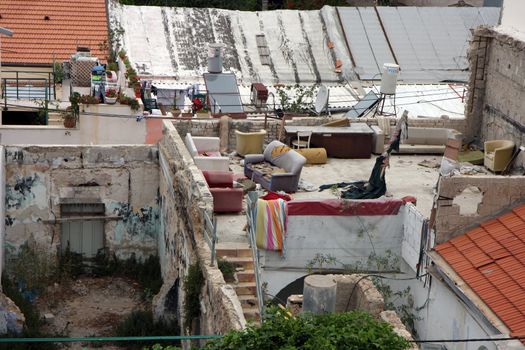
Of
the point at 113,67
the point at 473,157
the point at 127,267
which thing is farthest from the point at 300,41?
the point at 473,157

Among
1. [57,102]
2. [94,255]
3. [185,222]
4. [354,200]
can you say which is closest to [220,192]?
[185,222]

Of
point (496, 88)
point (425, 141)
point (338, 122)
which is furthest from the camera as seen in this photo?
point (425, 141)

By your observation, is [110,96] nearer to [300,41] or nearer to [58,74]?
[58,74]

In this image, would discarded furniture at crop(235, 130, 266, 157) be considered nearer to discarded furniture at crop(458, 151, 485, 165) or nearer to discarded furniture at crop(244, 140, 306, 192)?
discarded furniture at crop(244, 140, 306, 192)

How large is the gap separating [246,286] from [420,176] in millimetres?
7700

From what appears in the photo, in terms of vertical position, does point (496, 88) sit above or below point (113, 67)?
above

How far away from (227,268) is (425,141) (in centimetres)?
960

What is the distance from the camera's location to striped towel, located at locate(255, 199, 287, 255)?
24781mm

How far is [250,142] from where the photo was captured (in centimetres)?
2975

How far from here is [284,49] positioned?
47.3 metres

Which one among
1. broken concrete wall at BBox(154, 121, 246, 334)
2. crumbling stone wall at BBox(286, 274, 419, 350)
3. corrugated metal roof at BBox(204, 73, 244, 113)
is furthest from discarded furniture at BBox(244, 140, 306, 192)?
corrugated metal roof at BBox(204, 73, 244, 113)

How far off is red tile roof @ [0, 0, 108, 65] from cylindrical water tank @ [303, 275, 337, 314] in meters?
23.1

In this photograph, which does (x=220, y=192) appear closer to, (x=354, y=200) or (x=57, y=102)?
(x=354, y=200)

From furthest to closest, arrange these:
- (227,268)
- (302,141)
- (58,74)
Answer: (58,74)
(302,141)
(227,268)
